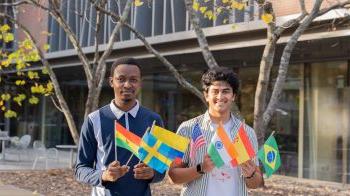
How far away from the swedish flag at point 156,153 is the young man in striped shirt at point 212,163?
95 millimetres

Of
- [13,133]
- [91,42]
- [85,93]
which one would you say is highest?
[91,42]

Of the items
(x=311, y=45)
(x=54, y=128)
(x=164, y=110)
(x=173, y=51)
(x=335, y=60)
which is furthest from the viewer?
(x=54, y=128)

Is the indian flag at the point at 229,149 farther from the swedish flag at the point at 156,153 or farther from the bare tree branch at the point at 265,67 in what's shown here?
the bare tree branch at the point at 265,67

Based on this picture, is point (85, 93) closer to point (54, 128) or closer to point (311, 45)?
point (54, 128)

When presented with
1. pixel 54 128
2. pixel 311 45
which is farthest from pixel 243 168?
pixel 54 128

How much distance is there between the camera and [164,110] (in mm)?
21031

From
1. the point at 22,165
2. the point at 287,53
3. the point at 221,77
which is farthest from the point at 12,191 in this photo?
the point at 221,77

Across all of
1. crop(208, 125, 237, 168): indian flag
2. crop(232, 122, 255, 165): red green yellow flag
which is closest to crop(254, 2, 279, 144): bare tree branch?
crop(232, 122, 255, 165): red green yellow flag

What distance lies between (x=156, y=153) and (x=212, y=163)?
0.36 m

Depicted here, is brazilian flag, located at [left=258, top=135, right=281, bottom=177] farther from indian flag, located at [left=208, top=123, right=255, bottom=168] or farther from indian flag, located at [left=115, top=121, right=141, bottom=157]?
indian flag, located at [left=115, top=121, right=141, bottom=157]

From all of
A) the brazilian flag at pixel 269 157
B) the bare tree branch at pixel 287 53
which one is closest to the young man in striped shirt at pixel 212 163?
the brazilian flag at pixel 269 157

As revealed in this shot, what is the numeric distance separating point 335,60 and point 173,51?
4.69m

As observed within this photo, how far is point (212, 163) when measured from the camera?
3.48m

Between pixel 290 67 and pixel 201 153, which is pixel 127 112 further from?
pixel 290 67
